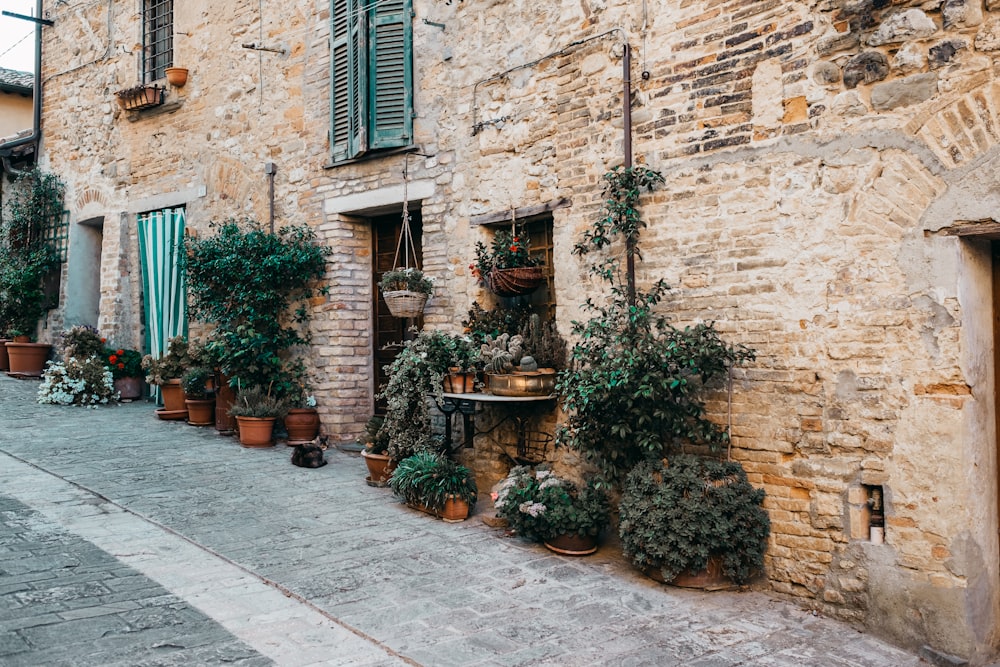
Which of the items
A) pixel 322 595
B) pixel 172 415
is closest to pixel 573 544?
pixel 322 595

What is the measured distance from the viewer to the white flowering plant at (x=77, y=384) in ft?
34.0

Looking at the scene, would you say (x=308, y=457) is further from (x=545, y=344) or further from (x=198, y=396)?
(x=545, y=344)

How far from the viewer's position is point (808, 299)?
4555 mm

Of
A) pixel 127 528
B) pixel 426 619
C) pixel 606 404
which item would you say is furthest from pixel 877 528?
pixel 127 528

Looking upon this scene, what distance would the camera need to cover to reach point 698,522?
457 cm

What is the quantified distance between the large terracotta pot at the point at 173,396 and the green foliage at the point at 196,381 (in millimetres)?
419

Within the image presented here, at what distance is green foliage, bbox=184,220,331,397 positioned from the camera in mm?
8500

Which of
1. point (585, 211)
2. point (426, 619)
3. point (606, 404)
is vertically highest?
point (585, 211)

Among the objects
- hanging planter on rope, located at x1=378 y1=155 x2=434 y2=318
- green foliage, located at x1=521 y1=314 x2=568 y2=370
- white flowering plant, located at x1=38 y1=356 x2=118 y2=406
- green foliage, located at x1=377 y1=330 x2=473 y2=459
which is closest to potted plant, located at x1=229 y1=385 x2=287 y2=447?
green foliage, located at x1=377 y1=330 x2=473 y2=459

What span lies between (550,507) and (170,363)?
6254 mm

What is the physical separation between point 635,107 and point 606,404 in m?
2.06

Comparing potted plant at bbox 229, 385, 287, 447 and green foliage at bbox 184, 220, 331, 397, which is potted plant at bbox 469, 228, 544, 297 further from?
potted plant at bbox 229, 385, 287, 447

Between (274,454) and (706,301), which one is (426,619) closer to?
(706,301)

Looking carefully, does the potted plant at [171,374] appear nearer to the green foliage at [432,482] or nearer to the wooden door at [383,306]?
the wooden door at [383,306]
